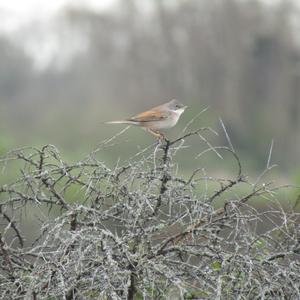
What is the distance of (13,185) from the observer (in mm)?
3316

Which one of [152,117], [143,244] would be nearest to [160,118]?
[152,117]

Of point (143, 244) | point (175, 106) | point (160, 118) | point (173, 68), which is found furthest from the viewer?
point (173, 68)

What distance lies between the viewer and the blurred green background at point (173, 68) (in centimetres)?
3762

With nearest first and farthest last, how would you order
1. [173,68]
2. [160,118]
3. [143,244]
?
[143,244] → [160,118] → [173,68]

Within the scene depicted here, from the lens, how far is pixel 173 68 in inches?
1591

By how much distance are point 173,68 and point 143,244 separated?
37565 millimetres

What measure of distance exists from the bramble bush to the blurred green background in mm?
31812

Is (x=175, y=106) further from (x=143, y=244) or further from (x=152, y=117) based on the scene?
(x=143, y=244)

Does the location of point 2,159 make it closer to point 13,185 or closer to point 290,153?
point 13,185

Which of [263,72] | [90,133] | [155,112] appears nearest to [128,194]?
[155,112]

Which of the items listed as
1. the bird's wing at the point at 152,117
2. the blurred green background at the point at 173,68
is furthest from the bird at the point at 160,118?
the blurred green background at the point at 173,68

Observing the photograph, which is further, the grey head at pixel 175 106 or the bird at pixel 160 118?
the grey head at pixel 175 106

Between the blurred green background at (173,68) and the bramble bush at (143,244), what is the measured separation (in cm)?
3181

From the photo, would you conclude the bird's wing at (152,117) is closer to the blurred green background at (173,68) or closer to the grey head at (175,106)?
the grey head at (175,106)
